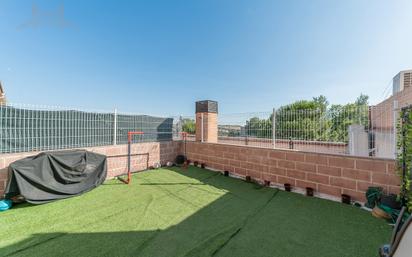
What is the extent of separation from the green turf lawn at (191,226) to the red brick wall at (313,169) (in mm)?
372

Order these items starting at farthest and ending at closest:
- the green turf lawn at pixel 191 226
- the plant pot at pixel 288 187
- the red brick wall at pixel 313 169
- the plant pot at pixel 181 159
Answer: the plant pot at pixel 181 159, the plant pot at pixel 288 187, the red brick wall at pixel 313 169, the green turf lawn at pixel 191 226

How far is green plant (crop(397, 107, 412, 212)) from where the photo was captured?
2.37 m

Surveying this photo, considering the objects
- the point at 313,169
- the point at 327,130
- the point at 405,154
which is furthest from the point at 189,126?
the point at 405,154

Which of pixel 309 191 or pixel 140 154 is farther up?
pixel 140 154

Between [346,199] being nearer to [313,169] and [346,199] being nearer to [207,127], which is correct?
[313,169]

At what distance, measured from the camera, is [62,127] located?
4.36 metres

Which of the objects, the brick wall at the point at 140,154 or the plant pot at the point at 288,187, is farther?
the brick wall at the point at 140,154

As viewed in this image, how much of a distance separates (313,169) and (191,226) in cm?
290

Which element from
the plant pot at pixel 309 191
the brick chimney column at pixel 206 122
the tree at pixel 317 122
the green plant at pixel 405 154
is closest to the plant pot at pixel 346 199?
the plant pot at pixel 309 191

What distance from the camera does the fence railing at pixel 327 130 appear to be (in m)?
3.23

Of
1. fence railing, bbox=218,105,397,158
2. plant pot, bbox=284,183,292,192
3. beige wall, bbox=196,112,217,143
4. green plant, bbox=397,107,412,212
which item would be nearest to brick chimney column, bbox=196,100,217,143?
beige wall, bbox=196,112,217,143

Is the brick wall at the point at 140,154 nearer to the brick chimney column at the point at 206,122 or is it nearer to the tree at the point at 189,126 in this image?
the tree at the point at 189,126

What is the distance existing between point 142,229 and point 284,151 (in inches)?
135

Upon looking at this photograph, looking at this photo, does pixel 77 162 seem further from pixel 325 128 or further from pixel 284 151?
pixel 325 128
